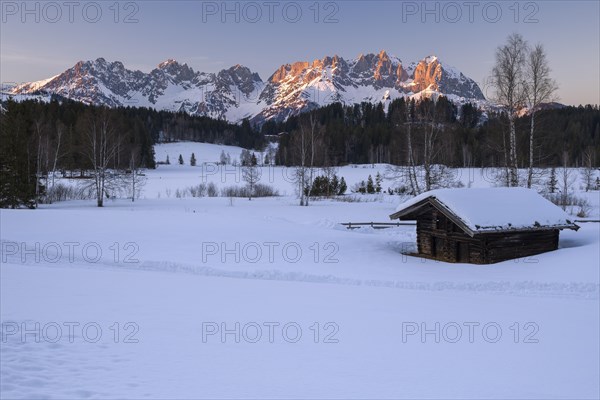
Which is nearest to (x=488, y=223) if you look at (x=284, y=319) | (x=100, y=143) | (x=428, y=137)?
(x=284, y=319)

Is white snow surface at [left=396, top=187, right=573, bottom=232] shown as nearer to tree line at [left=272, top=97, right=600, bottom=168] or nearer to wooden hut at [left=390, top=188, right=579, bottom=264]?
wooden hut at [left=390, top=188, right=579, bottom=264]

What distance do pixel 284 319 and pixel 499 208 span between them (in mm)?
13582

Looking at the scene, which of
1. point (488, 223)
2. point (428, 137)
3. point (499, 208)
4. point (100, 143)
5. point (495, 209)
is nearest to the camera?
point (488, 223)

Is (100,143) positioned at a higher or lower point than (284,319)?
higher

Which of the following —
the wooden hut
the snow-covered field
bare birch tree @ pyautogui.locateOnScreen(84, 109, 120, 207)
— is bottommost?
the snow-covered field

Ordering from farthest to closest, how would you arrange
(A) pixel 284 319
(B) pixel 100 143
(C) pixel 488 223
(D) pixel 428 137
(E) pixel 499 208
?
(B) pixel 100 143, (D) pixel 428 137, (E) pixel 499 208, (C) pixel 488 223, (A) pixel 284 319

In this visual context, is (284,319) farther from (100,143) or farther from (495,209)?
(100,143)

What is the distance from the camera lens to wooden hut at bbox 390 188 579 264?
1853 centimetres

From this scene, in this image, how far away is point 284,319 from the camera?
10.6m

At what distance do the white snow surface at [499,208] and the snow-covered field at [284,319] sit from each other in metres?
1.83

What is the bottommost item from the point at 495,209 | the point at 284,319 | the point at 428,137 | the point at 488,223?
the point at 284,319

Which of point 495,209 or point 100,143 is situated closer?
point 495,209

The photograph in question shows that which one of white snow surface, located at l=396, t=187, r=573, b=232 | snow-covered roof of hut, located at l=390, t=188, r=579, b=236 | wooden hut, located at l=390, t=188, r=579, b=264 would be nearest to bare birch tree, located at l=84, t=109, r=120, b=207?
wooden hut, located at l=390, t=188, r=579, b=264

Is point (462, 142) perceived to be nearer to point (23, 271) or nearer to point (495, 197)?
point (495, 197)
